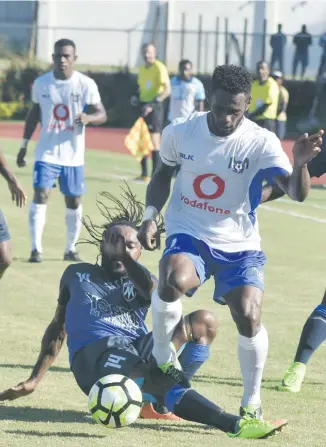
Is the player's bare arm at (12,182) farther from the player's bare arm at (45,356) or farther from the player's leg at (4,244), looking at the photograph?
the player's bare arm at (45,356)

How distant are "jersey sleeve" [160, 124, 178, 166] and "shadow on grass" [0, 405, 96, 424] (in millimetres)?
1561

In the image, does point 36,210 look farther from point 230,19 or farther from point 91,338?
point 230,19

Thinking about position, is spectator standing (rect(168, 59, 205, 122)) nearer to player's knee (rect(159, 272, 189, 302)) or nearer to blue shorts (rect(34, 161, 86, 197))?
blue shorts (rect(34, 161, 86, 197))

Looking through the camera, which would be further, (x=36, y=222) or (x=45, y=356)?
(x=36, y=222)

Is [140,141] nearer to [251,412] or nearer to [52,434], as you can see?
[251,412]

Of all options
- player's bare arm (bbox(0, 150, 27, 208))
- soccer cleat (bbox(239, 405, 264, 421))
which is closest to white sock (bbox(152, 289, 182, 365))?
soccer cleat (bbox(239, 405, 264, 421))

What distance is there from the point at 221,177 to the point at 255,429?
4.70ft

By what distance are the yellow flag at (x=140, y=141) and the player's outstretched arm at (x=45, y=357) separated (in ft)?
48.1

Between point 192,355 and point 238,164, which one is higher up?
point 238,164

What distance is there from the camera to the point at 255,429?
608 centimetres

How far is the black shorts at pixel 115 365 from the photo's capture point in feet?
20.3

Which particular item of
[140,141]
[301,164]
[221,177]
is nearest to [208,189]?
[221,177]

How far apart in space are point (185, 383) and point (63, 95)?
23.8ft

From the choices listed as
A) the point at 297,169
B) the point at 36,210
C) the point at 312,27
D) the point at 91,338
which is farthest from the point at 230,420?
the point at 312,27
